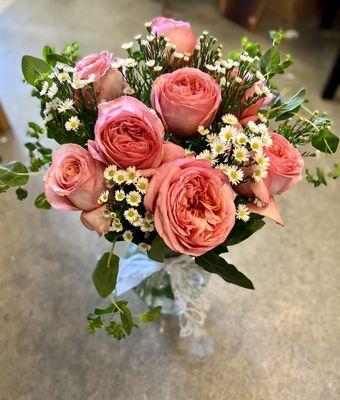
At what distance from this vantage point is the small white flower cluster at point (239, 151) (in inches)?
20.9

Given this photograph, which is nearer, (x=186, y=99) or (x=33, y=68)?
→ (x=186, y=99)

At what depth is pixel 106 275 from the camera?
0.60 metres

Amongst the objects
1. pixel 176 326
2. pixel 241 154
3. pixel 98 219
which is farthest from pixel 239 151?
pixel 176 326

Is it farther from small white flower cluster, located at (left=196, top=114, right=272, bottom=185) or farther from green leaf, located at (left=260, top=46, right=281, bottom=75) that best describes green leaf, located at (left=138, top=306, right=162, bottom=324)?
green leaf, located at (left=260, top=46, right=281, bottom=75)

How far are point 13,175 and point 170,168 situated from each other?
0.25m

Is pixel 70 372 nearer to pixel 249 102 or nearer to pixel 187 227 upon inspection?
pixel 187 227

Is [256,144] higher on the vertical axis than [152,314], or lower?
higher

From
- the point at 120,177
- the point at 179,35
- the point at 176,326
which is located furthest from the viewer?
the point at 176,326

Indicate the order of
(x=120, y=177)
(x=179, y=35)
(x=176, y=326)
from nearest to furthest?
1. (x=120, y=177)
2. (x=179, y=35)
3. (x=176, y=326)

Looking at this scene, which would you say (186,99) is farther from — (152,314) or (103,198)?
(152,314)

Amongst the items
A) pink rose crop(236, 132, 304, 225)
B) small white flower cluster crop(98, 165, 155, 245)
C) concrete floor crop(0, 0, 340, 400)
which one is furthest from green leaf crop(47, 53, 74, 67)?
concrete floor crop(0, 0, 340, 400)

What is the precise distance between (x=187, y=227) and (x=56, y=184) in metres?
0.19

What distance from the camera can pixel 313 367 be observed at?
0.96 metres

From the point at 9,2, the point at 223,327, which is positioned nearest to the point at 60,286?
the point at 223,327
